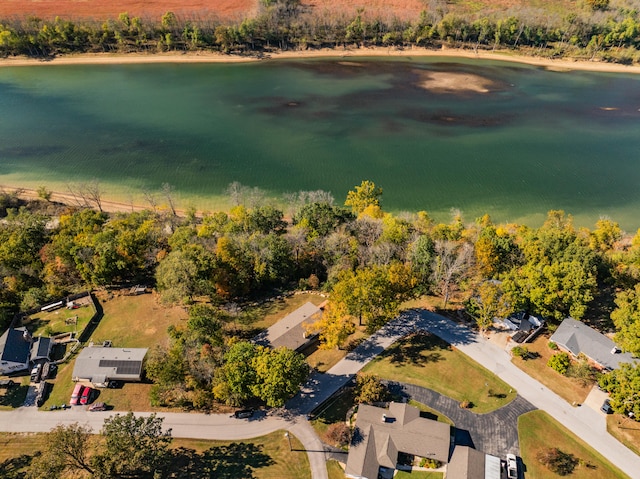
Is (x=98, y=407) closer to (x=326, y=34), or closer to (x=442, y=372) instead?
(x=442, y=372)

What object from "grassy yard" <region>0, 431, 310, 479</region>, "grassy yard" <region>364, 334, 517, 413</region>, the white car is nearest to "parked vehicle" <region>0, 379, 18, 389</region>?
"grassy yard" <region>0, 431, 310, 479</region>

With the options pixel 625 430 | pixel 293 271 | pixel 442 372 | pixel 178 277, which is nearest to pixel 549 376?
pixel 625 430

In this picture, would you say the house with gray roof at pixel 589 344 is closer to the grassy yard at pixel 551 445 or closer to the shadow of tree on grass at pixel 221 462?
the grassy yard at pixel 551 445

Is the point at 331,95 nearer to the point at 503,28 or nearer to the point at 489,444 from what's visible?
the point at 503,28

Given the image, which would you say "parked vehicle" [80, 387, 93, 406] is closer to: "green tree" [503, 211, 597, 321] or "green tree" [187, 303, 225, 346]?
"green tree" [187, 303, 225, 346]

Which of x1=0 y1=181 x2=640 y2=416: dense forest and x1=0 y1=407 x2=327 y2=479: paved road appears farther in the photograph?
x1=0 y1=181 x2=640 y2=416: dense forest
